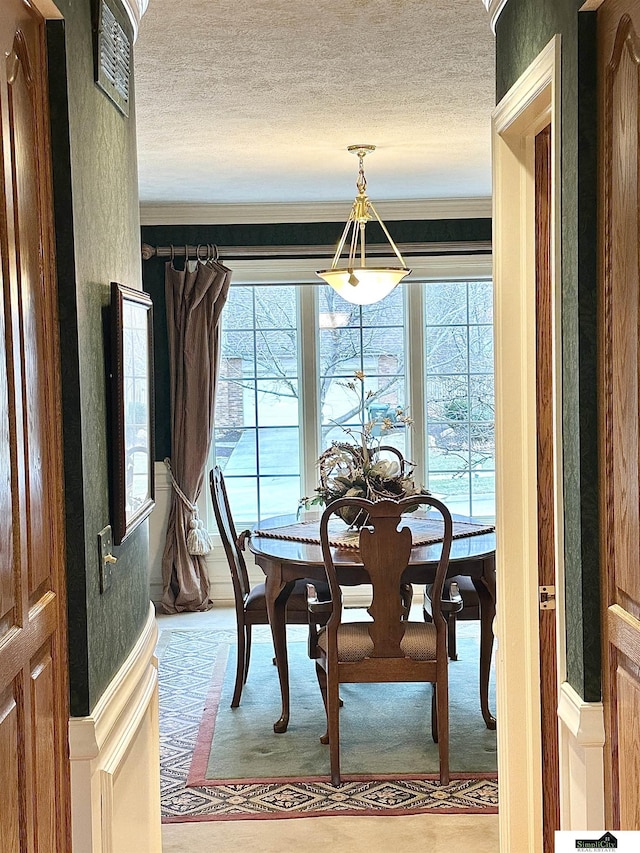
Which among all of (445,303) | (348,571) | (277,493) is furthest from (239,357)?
(348,571)

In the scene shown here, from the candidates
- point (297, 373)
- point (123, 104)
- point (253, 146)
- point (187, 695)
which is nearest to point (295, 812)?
point (187, 695)

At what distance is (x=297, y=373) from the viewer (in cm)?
699

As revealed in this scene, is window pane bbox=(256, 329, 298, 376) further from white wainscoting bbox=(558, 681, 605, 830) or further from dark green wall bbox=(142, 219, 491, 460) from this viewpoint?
white wainscoting bbox=(558, 681, 605, 830)

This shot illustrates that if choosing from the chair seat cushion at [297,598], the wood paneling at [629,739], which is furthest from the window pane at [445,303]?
the wood paneling at [629,739]

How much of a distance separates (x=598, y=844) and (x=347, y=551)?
10.9 ft

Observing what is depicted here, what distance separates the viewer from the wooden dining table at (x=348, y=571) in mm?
4145

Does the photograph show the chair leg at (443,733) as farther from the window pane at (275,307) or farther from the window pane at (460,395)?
the window pane at (275,307)

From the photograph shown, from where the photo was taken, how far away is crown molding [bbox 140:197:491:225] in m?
6.74

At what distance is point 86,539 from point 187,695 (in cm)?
317

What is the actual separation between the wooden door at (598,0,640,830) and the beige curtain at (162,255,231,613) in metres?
5.06

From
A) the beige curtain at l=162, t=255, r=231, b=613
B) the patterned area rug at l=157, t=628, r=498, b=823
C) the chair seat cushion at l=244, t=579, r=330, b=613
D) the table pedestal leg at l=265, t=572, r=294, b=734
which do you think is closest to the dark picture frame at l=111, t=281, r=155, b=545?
the patterned area rug at l=157, t=628, r=498, b=823

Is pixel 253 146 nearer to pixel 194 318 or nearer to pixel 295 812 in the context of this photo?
pixel 194 318

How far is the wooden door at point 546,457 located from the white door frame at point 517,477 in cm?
2

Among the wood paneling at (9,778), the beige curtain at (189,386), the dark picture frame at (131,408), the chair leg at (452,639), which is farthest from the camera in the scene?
the beige curtain at (189,386)
